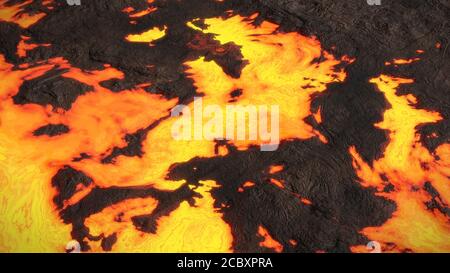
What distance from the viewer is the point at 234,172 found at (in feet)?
12.6

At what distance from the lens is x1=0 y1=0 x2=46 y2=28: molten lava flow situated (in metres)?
5.55

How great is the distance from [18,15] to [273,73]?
357 centimetres

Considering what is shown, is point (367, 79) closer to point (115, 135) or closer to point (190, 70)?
point (190, 70)

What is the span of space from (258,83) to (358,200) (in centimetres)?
178

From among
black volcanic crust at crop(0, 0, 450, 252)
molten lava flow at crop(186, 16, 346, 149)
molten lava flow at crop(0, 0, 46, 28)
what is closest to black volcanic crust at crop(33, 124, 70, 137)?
black volcanic crust at crop(0, 0, 450, 252)

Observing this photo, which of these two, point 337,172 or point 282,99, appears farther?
point 282,99

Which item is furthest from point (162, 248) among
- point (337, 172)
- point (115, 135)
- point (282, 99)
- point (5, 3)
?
point (5, 3)

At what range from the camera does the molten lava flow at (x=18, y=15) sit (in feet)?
18.2

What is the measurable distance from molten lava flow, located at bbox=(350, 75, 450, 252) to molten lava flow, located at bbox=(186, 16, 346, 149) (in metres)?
0.63

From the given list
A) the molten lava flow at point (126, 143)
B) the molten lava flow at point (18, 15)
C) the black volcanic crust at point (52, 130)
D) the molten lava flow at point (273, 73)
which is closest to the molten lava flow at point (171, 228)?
the molten lava flow at point (126, 143)

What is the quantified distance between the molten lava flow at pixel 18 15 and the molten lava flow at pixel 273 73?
2.13 m

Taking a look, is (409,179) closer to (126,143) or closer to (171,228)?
(171,228)

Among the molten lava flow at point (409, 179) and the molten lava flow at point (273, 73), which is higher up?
the molten lava flow at point (273, 73)

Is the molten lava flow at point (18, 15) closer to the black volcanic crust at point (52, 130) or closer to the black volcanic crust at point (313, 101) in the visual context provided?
the black volcanic crust at point (313, 101)
